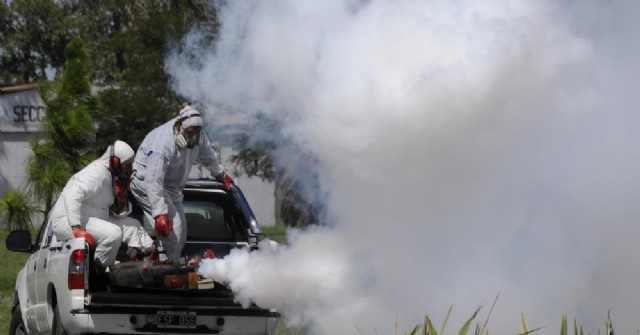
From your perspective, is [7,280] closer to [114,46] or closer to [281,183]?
[281,183]

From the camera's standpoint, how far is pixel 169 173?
38.1ft

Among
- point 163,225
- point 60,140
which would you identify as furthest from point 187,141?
point 60,140

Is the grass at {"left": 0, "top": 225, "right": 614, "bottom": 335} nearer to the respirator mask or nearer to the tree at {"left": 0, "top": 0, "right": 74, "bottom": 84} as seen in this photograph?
the respirator mask

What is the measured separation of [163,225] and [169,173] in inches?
30.2

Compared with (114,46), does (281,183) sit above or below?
below

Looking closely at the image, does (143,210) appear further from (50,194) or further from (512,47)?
(50,194)

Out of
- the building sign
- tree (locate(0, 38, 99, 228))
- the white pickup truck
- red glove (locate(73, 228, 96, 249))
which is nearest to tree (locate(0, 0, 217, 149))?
tree (locate(0, 38, 99, 228))

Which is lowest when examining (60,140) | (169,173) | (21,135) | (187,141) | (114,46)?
(169,173)

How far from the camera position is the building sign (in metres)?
47.1

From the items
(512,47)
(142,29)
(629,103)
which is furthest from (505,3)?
(142,29)

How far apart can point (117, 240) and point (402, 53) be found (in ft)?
9.14

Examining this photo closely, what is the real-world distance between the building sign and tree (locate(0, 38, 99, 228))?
27404 mm

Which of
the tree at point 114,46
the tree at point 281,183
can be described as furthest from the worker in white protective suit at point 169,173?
the tree at point 281,183

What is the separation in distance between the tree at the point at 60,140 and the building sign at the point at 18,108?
89.9 ft
